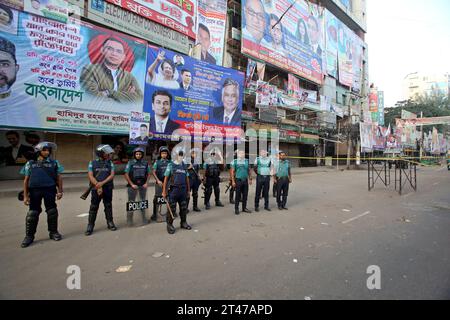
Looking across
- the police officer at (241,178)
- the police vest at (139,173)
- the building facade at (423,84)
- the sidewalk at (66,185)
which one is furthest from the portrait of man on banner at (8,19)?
the building facade at (423,84)

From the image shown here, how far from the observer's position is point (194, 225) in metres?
5.77

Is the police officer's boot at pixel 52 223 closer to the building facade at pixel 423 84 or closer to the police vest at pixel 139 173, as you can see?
the police vest at pixel 139 173

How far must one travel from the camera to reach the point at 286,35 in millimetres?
24344

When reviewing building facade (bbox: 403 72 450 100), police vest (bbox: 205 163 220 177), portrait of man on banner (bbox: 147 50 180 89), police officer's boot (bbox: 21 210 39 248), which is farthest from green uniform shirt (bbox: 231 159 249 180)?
building facade (bbox: 403 72 450 100)

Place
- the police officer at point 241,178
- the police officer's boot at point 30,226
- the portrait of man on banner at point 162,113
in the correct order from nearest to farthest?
the police officer's boot at point 30,226
the police officer at point 241,178
the portrait of man on banner at point 162,113

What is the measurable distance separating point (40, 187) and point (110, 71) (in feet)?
30.1

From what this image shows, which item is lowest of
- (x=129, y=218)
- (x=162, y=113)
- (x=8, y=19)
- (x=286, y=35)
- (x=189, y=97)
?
(x=129, y=218)

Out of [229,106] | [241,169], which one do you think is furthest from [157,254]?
[229,106]

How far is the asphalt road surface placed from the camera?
9.52ft

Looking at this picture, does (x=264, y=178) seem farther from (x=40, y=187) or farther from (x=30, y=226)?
(x=30, y=226)

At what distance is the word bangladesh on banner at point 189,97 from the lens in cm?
1370

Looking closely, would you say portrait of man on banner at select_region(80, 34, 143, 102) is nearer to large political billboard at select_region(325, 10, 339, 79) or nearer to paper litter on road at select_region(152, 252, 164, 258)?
paper litter on road at select_region(152, 252, 164, 258)

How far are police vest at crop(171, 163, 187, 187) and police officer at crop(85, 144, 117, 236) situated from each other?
137cm

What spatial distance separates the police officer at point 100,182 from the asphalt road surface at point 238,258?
0.31 metres
